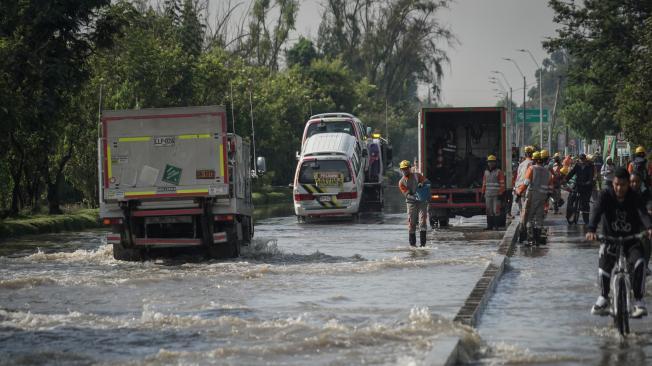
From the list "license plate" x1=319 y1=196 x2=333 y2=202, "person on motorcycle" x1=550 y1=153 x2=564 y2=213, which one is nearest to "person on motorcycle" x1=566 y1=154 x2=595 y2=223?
"person on motorcycle" x1=550 y1=153 x2=564 y2=213

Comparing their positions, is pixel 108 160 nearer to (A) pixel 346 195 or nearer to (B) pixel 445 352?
(B) pixel 445 352

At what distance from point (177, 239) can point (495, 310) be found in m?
9.23

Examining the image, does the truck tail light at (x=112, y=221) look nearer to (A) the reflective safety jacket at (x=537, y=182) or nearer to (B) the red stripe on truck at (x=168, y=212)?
(B) the red stripe on truck at (x=168, y=212)

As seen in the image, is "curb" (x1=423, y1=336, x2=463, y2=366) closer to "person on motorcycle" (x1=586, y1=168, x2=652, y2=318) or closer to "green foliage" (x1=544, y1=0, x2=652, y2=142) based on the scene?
"person on motorcycle" (x1=586, y1=168, x2=652, y2=318)

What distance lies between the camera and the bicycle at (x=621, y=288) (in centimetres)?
1218

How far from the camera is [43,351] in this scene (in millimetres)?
12195

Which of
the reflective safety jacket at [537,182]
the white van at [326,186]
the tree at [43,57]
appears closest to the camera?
the reflective safety jacket at [537,182]

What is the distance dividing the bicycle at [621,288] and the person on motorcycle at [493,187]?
648 inches

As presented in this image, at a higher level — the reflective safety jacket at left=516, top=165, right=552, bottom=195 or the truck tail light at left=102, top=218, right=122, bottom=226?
the reflective safety jacket at left=516, top=165, right=552, bottom=195

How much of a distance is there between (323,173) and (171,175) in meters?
16.3

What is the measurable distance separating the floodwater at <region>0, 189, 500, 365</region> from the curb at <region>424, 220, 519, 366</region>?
0.21 meters

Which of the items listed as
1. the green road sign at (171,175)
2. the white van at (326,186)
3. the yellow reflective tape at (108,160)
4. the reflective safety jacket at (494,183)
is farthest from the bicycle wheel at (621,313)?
the white van at (326,186)

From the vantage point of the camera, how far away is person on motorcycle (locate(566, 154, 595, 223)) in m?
31.6

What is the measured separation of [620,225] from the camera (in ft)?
42.1
